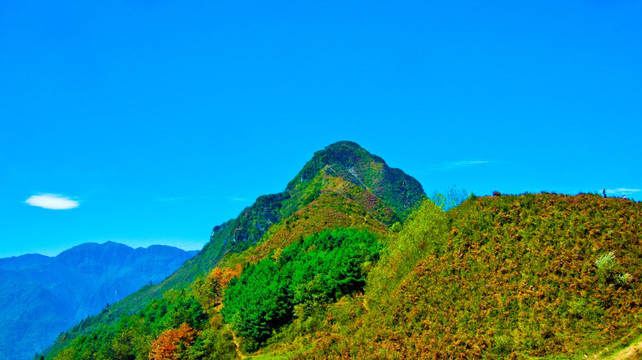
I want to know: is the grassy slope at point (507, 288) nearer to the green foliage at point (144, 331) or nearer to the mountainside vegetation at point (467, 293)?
the mountainside vegetation at point (467, 293)

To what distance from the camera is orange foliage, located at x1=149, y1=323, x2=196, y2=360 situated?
5738 cm

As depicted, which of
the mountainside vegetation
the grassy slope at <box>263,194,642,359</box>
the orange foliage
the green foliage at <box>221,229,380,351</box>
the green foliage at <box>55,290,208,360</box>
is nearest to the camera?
the grassy slope at <box>263,194,642,359</box>

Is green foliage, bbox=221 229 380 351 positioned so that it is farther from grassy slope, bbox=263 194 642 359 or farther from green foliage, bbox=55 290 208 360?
green foliage, bbox=55 290 208 360

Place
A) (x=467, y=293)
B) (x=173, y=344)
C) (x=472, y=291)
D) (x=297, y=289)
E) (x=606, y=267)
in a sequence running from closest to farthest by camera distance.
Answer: (x=606, y=267) → (x=472, y=291) → (x=467, y=293) → (x=297, y=289) → (x=173, y=344)

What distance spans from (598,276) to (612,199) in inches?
325

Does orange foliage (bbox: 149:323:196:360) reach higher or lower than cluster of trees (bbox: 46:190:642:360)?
lower

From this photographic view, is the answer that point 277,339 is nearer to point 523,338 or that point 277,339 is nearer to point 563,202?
point 523,338

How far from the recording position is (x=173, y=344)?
5884cm

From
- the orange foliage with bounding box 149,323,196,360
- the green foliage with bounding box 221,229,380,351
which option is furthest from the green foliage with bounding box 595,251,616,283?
the orange foliage with bounding box 149,323,196,360

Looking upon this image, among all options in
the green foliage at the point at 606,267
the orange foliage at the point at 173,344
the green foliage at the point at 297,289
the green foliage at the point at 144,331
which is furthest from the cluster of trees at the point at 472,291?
the green foliage at the point at 144,331

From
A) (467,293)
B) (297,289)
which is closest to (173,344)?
(297,289)

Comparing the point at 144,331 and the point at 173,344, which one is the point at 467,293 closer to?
the point at 173,344

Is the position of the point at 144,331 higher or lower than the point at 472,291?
lower

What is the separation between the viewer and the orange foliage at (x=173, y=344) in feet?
188
